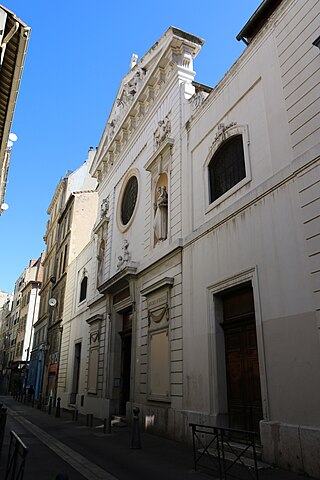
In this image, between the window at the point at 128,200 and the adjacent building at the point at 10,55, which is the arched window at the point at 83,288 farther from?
the adjacent building at the point at 10,55

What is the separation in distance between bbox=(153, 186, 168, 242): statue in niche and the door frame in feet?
12.9

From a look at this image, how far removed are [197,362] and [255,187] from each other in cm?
443

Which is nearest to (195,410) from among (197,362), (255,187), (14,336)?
(197,362)

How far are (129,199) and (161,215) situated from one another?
4.29 m

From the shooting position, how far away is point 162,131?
1427 centimetres

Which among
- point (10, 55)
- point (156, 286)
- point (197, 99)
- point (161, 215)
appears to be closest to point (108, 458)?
point (156, 286)

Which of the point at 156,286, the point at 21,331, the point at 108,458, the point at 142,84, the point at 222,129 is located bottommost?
the point at 108,458

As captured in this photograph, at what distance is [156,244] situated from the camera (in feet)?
43.3

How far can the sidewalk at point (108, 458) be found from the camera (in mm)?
6141

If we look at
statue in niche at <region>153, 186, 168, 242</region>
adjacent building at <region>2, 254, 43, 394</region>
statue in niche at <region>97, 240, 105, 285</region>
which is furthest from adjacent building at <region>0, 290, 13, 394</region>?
statue in niche at <region>153, 186, 168, 242</region>

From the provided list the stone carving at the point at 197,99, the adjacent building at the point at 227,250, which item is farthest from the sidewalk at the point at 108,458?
the stone carving at the point at 197,99

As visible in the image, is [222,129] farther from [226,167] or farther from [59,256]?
[59,256]

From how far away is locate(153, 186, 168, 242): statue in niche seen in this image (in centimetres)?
1299

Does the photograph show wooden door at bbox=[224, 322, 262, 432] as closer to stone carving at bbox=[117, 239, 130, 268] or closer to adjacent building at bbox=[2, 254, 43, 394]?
stone carving at bbox=[117, 239, 130, 268]
